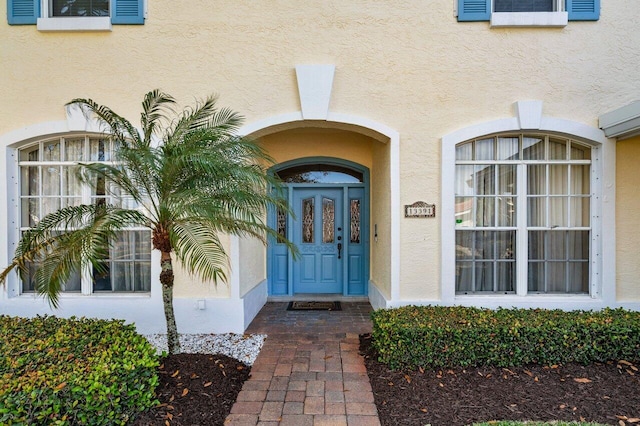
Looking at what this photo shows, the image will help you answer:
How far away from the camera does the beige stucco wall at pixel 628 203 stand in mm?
5113

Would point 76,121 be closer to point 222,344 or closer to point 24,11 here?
point 24,11

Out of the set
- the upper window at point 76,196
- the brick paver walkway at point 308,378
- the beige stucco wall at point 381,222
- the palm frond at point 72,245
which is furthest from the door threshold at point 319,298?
the palm frond at point 72,245

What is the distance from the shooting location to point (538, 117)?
507cm

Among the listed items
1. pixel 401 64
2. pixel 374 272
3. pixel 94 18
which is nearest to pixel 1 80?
pixel 94 18

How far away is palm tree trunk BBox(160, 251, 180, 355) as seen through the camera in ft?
12.3

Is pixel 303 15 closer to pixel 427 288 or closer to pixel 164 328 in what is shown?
pixel 427 288

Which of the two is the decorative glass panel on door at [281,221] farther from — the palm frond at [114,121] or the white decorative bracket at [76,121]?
the palm frond at [114,121]

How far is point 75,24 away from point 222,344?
5072 mm

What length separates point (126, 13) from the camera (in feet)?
16.8

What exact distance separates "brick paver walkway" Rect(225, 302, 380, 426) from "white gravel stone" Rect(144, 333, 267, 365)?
0.54ft

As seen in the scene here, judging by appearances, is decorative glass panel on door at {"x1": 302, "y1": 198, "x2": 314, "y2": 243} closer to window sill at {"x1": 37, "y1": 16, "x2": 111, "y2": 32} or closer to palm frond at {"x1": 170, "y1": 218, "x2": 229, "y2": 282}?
palm frond at {"x1": 170, "y1": 218, "x2": 229, "y2": 282}

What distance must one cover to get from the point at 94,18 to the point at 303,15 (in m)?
3.03

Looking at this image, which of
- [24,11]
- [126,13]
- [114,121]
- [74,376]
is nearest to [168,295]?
[74,376]

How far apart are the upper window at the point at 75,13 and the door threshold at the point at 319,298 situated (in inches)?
207
